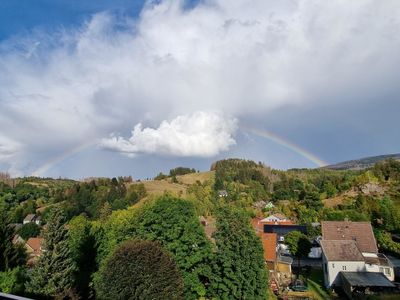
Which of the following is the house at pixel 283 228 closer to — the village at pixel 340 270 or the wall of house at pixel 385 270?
the village at pixel 340 270

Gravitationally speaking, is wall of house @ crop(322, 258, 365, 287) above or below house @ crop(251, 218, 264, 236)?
below

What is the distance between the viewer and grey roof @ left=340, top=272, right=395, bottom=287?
128 feet

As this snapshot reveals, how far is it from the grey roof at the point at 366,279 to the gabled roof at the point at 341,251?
6.24 ft

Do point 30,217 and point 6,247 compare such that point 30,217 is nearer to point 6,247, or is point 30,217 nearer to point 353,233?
point 6,247

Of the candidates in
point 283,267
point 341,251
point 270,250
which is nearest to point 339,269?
point 341,251

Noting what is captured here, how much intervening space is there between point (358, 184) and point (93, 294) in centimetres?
10820

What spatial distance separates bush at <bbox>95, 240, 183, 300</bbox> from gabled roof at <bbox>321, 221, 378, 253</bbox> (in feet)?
114

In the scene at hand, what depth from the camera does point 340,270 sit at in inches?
1718

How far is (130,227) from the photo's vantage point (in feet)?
113

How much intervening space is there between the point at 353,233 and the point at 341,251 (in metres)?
8.65

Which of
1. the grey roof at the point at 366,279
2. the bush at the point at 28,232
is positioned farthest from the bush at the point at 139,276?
the bush at the point at 28,232

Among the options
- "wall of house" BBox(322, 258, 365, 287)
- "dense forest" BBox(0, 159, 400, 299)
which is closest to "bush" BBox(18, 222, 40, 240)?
"dense forest" BBox(0, 159, 400, 299)

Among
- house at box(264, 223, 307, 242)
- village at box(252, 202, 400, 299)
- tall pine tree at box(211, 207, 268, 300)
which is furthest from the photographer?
house at box(264, 223, 307, 242)

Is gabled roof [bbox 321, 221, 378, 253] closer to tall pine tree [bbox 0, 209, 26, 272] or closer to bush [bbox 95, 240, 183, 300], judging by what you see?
bush [bbox 95, 240, 183, 300]
